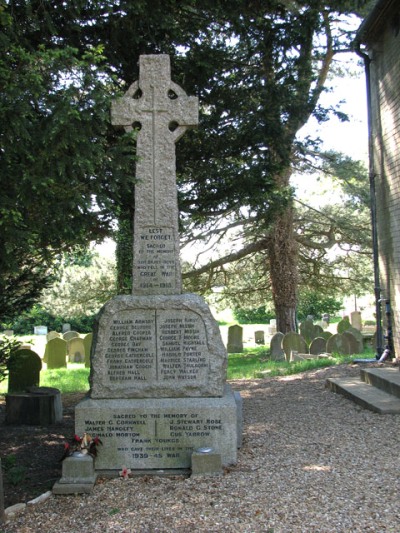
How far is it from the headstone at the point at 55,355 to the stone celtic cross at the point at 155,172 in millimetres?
11569

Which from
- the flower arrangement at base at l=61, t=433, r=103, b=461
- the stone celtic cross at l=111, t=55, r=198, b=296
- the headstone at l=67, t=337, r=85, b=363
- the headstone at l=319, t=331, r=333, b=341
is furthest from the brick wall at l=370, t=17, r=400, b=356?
the headstone at l=67, t=337, r=85, b=363

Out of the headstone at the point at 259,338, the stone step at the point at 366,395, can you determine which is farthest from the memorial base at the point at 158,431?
the headstone at the point at 259,338

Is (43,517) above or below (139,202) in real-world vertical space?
below

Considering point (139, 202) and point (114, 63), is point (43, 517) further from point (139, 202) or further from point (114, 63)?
point (114, 63)

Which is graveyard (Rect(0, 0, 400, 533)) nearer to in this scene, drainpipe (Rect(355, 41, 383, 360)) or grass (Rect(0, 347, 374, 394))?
drainpipe (Rect(355, 41, 383, 360))

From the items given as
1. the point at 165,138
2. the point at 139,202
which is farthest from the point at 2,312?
the point at 165,138

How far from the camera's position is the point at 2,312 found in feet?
24.0

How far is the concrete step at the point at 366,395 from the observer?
694 cm

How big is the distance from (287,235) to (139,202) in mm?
11142

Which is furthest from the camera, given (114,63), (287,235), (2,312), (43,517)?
(287,235)

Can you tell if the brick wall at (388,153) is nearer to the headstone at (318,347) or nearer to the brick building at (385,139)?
the brick building at (385,139)

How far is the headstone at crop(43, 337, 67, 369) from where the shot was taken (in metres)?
16.2

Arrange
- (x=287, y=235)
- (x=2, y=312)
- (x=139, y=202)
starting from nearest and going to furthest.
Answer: (x=139, y=202) < (x=2, y=312) < (x=287, y=235)

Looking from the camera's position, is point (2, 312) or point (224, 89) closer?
point (2, 312)
